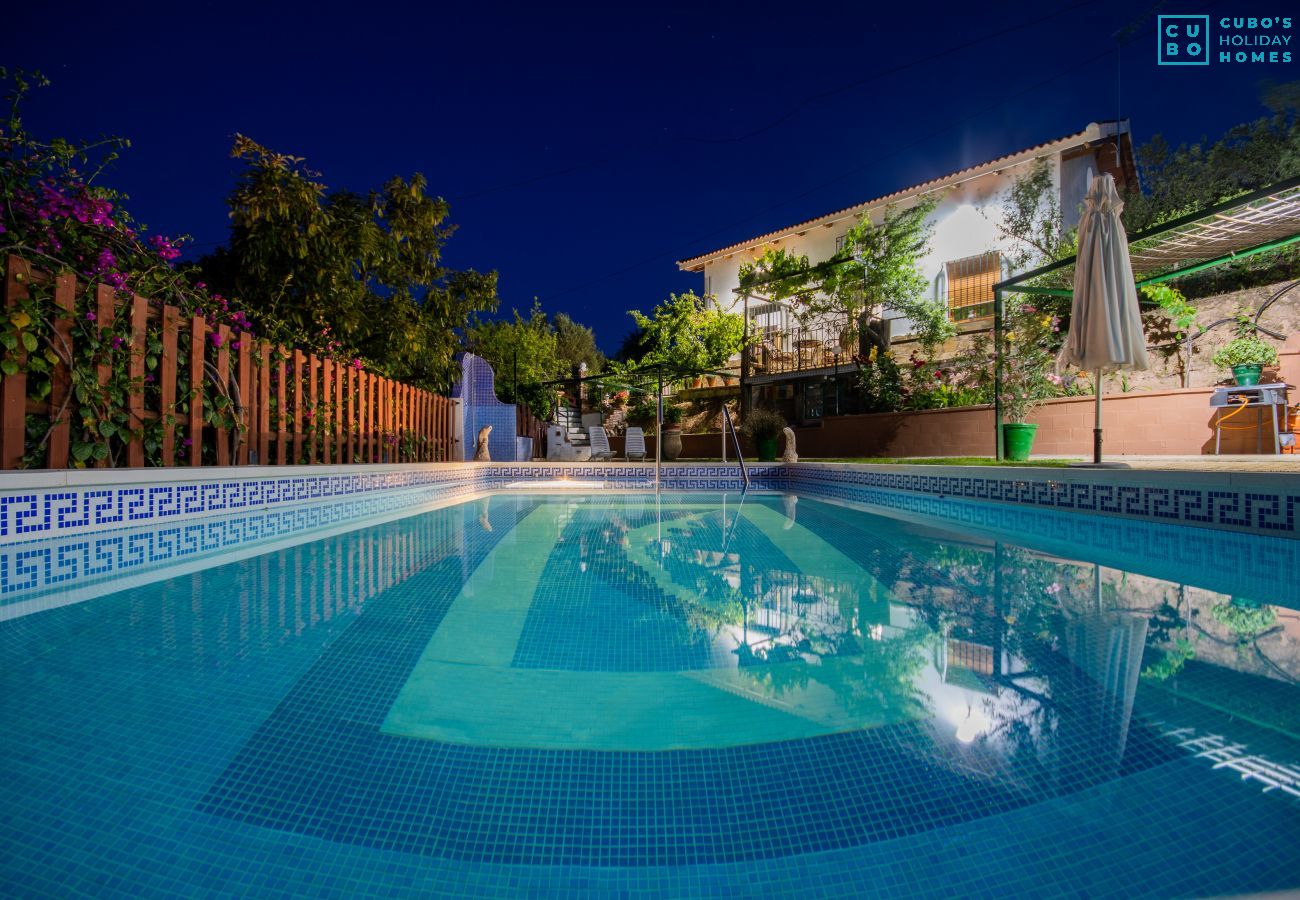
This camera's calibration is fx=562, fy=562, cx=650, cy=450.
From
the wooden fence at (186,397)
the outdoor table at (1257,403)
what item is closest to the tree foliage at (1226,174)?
the outdoor table at (1257,403)

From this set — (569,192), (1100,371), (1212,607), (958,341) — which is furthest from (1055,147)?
(569,192)

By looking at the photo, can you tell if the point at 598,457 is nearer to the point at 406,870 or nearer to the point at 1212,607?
the point at 1212,607

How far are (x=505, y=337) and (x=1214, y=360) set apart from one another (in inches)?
689

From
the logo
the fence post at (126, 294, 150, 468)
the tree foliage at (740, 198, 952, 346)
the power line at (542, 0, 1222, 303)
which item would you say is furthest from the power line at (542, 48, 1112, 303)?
the fence post at (126, 294, 150, 468)

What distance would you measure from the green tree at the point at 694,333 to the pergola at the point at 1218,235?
34.0 ft

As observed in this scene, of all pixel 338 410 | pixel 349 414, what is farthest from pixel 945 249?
pixel 338 410

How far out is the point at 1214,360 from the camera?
27.1 feet

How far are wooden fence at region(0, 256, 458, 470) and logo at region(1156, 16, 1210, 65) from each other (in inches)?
564

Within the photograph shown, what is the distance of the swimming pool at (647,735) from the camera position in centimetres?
94

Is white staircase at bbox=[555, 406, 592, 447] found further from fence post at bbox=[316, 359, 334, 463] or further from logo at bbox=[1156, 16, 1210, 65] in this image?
logo at bbox=[1156, 16, 1210, 65]

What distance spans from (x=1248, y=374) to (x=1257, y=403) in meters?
0.52

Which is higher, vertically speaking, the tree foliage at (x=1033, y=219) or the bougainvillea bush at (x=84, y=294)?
the tree foliage at (x=1033, y=219)

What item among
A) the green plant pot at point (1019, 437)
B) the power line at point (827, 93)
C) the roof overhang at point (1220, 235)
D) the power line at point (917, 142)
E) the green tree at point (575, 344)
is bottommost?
the green plant pot at point (1019, 437)

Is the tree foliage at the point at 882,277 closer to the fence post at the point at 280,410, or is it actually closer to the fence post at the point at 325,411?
the fence post at the point at 325,411
